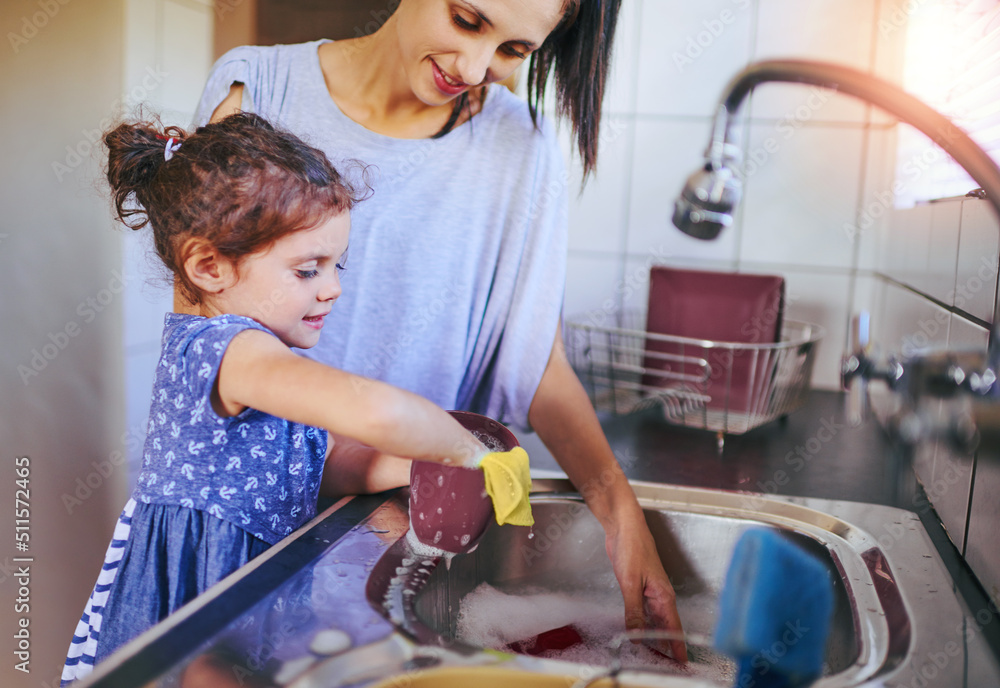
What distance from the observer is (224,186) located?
693mm

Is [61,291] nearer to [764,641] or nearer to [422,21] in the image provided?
[422,21]

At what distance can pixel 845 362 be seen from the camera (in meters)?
0.49

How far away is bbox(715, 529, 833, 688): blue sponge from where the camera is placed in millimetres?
629

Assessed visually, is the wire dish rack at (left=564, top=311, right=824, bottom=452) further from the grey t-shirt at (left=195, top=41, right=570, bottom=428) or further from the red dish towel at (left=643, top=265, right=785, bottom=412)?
the grey t-shirt at (left=195, top=41, right=570, bottom=428)

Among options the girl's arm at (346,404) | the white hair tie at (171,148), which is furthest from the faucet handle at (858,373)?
the white hair tie at (171,148)

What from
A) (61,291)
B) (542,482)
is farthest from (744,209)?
(61,291)

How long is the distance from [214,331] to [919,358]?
0.50 m

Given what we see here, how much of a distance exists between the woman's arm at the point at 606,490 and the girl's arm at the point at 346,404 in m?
0.20

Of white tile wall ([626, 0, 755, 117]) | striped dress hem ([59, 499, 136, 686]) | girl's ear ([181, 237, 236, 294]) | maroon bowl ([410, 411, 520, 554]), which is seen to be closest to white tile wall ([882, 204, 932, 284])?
white tile wall ([626, 0, 755, 117])

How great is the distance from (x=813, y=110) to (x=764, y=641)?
3.49 feet

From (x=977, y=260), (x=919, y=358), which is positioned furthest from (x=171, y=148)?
(x=977, y=260)

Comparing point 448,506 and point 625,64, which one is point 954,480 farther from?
point 625,64

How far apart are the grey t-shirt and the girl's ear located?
0.66 ft

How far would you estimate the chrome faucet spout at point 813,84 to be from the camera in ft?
1.39
